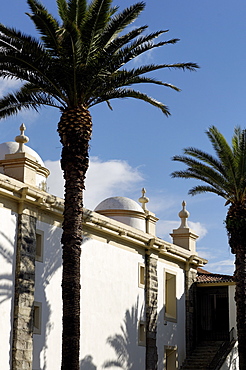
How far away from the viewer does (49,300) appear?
75.5ft

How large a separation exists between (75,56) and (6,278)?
7123mm

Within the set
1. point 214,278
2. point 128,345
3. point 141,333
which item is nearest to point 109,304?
point 128,345

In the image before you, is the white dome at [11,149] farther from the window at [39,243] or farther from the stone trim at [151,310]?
the stone trim at [151,310]

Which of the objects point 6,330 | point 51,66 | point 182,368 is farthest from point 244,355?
point 51,66

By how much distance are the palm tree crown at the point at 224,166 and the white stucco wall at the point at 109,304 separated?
14.6 feet

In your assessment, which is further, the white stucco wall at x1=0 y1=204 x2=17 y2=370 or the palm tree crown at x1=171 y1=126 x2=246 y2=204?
the palm tree crown at x1=171 y1=126 x2=246 y2=204

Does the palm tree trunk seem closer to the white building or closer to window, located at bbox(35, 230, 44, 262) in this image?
the white building

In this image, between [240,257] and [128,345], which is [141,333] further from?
[240,257]

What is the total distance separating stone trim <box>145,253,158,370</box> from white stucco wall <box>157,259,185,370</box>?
58 centimetres

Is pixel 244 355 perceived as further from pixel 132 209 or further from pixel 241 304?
pixel 132 209

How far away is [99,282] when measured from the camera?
85.5 feet

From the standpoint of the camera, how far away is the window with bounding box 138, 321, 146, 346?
2880 cm

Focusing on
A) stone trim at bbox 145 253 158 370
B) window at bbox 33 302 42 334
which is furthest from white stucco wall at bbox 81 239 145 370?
window at bbox 33 302 42 334

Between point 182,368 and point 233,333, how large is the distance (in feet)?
10.7
